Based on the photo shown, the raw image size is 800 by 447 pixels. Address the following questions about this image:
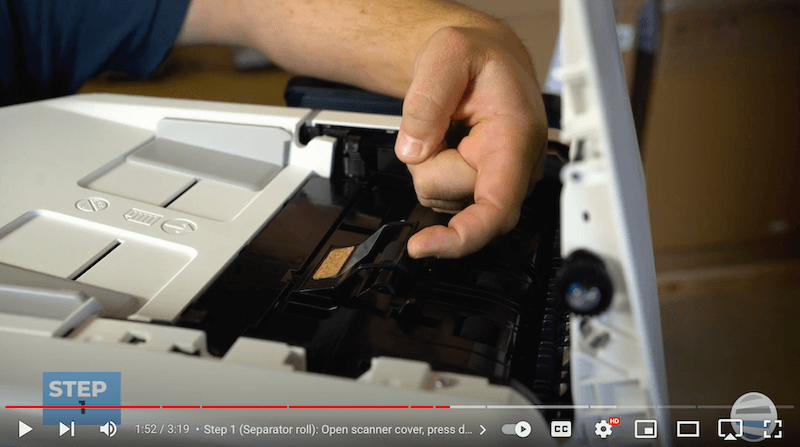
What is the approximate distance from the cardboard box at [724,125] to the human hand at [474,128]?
88cm

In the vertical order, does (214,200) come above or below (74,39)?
below

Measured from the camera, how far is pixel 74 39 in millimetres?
1173

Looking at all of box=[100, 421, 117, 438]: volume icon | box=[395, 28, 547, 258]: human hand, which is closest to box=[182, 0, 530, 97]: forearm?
box=[395, 28, 547, 258]: human hand

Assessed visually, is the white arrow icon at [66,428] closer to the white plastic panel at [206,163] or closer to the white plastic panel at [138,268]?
the white plastic panel at [138,268]

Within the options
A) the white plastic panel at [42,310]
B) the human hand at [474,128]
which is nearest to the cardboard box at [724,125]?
the human hand at [474,128]

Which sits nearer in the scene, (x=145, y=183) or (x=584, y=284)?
(x=584, y=284)

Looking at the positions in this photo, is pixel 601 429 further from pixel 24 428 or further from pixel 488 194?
pixel 24 428

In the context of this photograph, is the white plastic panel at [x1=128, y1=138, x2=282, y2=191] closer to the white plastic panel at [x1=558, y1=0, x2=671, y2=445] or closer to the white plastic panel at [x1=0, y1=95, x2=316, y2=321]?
the white plastic panel at [x1=0, y1=95, x2=316, y2=321]

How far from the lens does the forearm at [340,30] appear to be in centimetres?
102

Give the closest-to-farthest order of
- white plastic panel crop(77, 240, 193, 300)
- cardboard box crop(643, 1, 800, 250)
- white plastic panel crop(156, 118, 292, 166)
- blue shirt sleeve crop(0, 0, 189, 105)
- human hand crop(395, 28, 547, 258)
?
white plastic panel crop(77, 240, 193, 300), human hand crop(395, 28, 547, 258), white plastic panel crop(156, 118, 292, 166), blue shirt sleeve crop(0, 0, 189, 105), cardboard box crop(643, 1, 800, 250)

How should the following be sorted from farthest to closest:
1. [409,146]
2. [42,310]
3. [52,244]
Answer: [409,146] < [52,244] < [42,310]

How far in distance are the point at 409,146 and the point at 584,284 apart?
0.37m

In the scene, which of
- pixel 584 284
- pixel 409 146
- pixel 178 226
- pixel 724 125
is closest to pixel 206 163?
pixel 178 226

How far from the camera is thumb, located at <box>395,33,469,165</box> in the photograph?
27.1 inches
